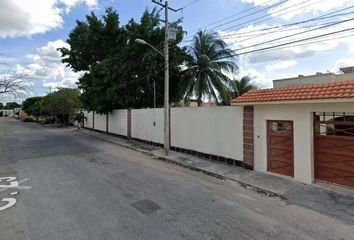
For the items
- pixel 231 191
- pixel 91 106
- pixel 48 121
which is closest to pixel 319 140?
pixel 231 191

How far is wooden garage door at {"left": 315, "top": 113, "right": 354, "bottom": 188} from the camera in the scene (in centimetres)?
754

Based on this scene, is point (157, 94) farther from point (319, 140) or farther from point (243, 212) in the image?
point (243, 212)

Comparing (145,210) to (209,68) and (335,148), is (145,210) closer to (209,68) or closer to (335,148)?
(335,148)

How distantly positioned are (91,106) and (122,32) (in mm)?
7032

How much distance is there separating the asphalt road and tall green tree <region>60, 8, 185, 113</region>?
1192 cm

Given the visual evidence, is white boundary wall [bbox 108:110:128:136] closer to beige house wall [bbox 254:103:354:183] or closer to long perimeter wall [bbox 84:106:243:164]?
long perimeter wall [bbox 84:106:243:164]

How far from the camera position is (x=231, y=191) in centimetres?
771

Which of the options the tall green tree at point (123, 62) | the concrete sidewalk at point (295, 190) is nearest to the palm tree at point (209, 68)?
the tall green tree at point (123, 62)

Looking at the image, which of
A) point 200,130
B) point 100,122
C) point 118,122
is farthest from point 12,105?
point 200,130

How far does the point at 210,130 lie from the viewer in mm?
11945

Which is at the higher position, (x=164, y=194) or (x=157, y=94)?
(x=157, y=94)

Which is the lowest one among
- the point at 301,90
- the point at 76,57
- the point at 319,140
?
the point at 319,140

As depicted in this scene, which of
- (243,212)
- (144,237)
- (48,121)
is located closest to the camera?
(144,237)

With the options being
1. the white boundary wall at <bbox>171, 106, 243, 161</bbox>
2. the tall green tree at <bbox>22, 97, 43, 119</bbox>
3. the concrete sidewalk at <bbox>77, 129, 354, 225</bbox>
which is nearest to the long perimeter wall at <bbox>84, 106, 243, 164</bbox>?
the white boundary wall at <bbox>171, 106, 243, 161</bbox>
